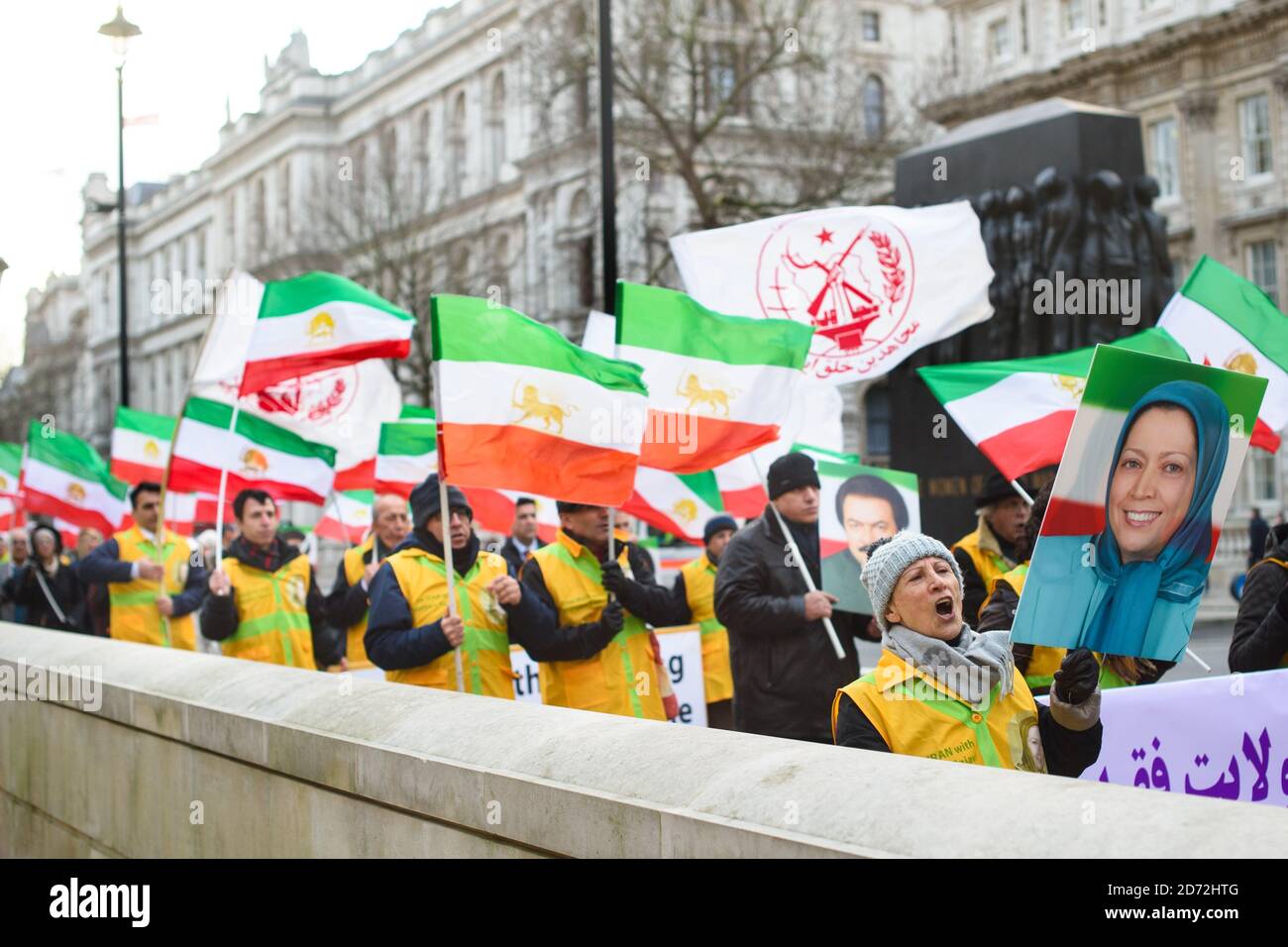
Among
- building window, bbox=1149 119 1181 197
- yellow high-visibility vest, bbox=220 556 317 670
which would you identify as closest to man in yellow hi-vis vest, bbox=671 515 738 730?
yellow high-visibility vest, bbox=220 556 317 670

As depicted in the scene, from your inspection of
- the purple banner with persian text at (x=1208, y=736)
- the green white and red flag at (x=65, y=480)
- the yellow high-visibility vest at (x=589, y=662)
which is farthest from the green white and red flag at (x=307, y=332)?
the green white and red flag at (x=65, y=480)

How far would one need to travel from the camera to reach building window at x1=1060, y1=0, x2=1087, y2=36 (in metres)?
48.9

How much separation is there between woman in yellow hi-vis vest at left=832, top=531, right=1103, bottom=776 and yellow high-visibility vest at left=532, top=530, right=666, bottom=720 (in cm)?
254

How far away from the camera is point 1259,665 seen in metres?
5.43

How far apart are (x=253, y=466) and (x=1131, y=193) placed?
7.31 metres

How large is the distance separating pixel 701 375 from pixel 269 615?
265 centimetres

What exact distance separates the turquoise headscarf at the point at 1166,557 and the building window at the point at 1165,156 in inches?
1694

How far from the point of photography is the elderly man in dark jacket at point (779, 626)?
274 inches

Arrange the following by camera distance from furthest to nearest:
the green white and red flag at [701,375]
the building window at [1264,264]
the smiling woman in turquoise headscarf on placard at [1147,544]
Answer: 1. the building window at [1264,264]
2. the green white and red flag at [701,375]
3. the smiling woman in turquoise headscarf on placard at [1147,544]

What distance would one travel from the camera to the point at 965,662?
413 cm

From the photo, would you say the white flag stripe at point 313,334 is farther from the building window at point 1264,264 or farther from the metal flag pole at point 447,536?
A: the building window at point 1264,264

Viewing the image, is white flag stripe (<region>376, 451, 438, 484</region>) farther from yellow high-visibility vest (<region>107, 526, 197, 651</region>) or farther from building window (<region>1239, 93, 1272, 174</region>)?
building window (<region>1239, 93, 1272, 174</region>)
